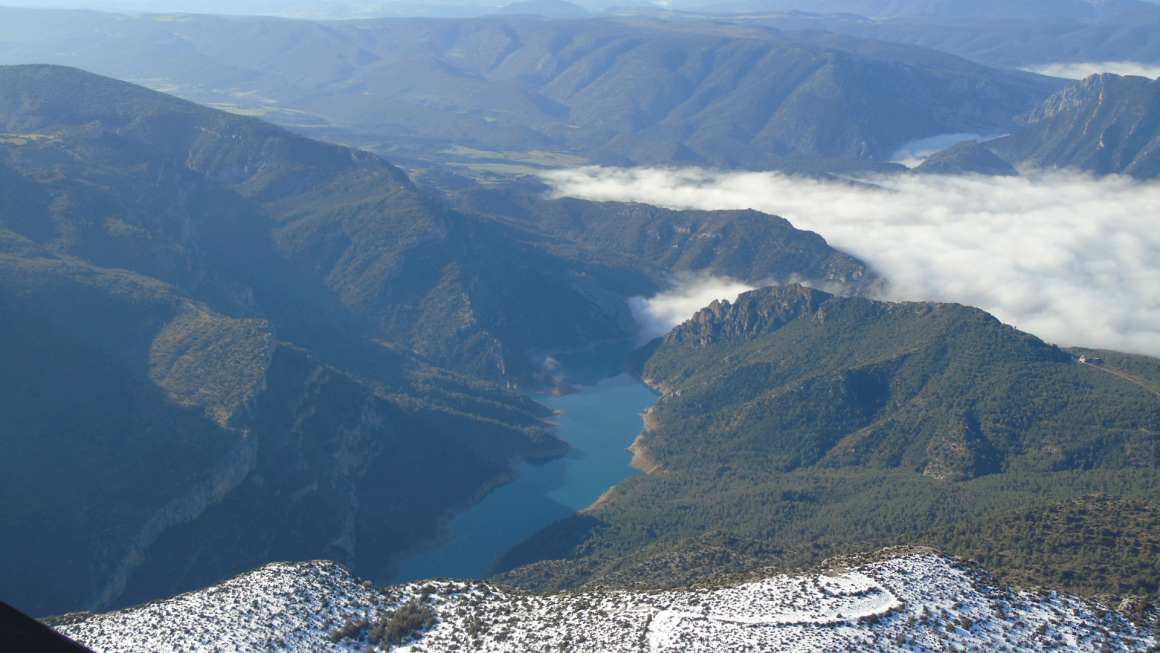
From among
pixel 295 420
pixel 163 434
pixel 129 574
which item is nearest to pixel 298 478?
pixel 295 420

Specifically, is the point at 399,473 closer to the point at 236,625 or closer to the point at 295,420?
the point at 295,420

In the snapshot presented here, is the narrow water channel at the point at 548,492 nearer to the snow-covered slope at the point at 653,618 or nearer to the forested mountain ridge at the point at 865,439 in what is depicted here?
the forested mountain ridge at the point at 865,439

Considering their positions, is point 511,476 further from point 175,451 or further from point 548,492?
point 175,451

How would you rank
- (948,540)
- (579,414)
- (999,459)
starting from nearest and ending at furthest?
1. (948,540)
2. (999,459)
3. (579,414)

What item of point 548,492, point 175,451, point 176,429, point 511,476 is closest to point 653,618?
point 175,451

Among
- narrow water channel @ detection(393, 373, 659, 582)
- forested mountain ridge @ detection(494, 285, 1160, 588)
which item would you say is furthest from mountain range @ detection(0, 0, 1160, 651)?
narrow water channel @ detection(393, 373, 659, 582)

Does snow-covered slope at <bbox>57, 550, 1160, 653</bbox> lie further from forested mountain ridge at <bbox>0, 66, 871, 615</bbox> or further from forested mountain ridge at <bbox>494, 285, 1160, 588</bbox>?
forested mountain ridge at <bbox>0, 66, 871, 615</bbox>

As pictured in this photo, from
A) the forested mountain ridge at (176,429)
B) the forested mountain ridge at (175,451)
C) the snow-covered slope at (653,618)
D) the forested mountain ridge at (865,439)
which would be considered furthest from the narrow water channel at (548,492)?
the snow-covered slope at (653,618)
